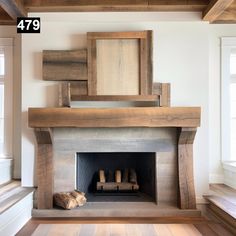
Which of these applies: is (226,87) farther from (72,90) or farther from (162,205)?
(72,90)

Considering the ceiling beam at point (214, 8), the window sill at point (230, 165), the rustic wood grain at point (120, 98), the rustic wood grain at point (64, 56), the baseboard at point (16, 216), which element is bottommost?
the baseboard at point (16, 216)

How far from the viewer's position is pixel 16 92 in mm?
4191

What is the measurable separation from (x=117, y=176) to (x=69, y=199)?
0.77 meters

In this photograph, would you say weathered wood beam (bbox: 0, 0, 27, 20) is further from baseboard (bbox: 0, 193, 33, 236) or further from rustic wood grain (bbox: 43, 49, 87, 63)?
baseboard (bbox: 0, 193, 33, 236)

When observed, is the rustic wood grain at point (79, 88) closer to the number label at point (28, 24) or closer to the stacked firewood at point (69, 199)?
the number label at point (28, 24)

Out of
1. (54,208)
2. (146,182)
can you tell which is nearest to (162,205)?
(146,182)

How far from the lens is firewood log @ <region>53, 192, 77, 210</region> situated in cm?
344

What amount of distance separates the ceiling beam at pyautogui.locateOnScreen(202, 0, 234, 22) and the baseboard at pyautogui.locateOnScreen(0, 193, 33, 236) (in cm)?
276

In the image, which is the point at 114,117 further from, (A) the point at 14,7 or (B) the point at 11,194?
(A) the point at 14,7

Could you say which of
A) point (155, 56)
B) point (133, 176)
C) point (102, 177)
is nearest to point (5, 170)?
point (102, 177)

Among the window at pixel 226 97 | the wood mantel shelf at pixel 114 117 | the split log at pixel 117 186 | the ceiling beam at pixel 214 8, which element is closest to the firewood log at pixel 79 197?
the split log at pixel 117 186

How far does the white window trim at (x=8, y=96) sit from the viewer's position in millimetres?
4172

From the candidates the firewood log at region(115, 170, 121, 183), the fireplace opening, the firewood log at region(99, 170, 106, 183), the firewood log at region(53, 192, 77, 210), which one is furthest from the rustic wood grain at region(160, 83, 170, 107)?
the firewood log at region(53, 192, 77, 210)

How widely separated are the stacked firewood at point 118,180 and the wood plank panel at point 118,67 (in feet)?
3.56
